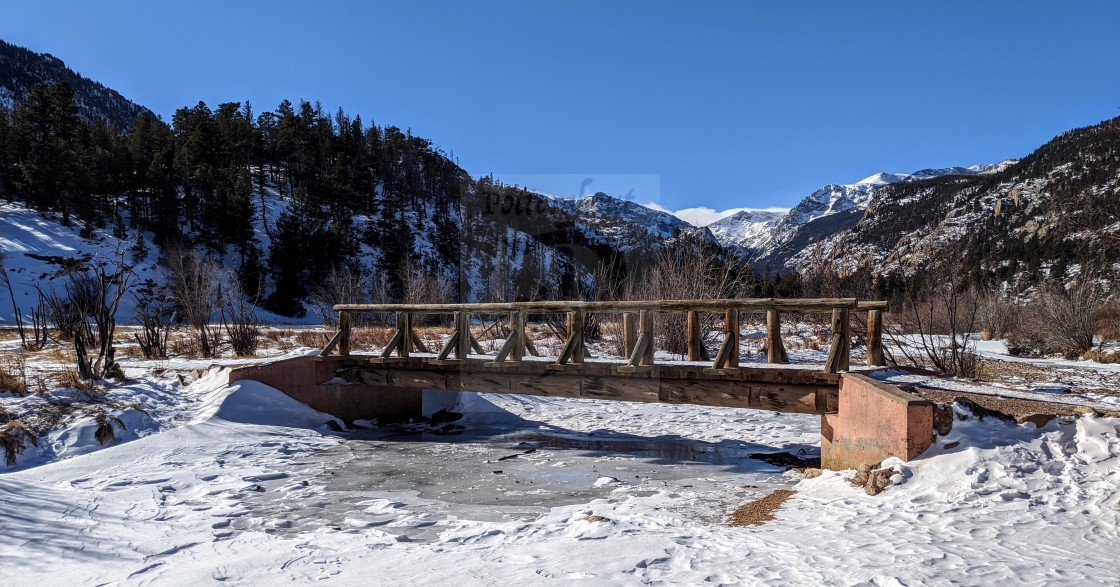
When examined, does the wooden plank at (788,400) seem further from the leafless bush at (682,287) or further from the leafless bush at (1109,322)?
the leafless bush at (1109,322)

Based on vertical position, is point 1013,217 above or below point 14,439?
above

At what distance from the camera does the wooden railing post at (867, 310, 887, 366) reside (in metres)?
8.70

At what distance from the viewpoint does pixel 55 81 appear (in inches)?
5433

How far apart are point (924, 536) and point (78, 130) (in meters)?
73.2

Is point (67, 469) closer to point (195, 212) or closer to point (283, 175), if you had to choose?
point (195, 212)

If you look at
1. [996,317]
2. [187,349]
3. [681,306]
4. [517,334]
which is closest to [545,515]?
[681,306]

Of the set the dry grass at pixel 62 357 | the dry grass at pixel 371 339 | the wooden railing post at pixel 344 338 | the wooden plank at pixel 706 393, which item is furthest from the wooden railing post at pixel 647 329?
the dry grass at pixel 371 339

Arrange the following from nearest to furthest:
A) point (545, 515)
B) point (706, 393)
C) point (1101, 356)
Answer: point (545, 515) → point (706, 393) → point (1101, 356)

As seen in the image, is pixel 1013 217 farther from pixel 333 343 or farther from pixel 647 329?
pixel 333 343

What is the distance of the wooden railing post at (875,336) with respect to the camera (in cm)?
870

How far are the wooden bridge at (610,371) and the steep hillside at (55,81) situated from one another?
14435 centimetres

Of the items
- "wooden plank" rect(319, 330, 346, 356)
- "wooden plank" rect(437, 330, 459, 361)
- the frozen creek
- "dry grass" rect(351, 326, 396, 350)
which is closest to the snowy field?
the frozen creek

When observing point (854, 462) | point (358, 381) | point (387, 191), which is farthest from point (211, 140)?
point (854, 462)

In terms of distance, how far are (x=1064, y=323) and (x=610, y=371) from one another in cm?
1669
